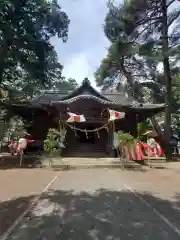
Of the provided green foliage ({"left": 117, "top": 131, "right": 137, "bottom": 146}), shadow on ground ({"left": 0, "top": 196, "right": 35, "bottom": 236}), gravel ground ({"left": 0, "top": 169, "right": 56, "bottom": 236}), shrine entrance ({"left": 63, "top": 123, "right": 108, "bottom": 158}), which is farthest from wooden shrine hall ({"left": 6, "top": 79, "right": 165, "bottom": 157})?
shadow on ground ({"left": 0, "top": 196, "right": 35, "bottom": 236})

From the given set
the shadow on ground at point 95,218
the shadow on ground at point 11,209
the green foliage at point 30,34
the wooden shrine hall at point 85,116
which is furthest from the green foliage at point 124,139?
the shadow on ground at point 11,209

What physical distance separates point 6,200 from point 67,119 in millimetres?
11841

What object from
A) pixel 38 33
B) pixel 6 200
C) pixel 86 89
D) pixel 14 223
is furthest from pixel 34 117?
pixel 14 223

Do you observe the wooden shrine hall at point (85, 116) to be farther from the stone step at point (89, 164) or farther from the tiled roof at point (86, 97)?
the stone step at point (89, 164)

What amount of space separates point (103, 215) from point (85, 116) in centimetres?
1352

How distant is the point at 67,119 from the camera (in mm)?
17828

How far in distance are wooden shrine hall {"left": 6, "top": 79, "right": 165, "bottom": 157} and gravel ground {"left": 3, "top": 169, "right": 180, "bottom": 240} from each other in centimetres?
1026

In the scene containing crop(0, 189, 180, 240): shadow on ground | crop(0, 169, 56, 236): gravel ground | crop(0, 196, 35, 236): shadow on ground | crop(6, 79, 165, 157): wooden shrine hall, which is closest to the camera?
crop(0, 189, 180, 240): shadow on ground

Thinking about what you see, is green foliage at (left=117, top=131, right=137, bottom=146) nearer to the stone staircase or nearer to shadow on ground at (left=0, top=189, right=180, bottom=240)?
the stone staircase

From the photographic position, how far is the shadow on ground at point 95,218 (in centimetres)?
382

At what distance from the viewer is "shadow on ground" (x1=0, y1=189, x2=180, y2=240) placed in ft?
12.5

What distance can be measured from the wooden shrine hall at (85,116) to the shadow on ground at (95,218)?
1094 cm

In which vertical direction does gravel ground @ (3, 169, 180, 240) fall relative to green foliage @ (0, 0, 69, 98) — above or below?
below

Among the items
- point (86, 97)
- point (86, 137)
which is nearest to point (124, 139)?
point (86, 97)
